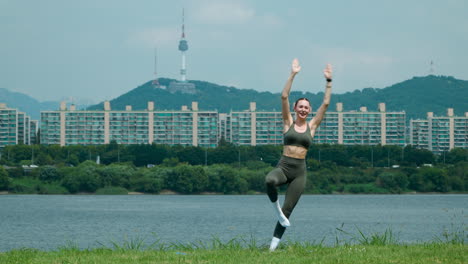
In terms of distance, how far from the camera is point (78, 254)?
13844mm

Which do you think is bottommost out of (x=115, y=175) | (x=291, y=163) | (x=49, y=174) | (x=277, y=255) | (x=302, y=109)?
(x=115, y=175)

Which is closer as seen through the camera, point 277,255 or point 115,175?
point 277,255

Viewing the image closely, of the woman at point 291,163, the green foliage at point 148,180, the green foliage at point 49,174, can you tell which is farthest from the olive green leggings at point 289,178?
the green foliage at point 49,174

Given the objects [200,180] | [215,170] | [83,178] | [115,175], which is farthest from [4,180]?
[215,170]

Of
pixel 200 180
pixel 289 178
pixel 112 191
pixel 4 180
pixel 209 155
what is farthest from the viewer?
pixel 209 155

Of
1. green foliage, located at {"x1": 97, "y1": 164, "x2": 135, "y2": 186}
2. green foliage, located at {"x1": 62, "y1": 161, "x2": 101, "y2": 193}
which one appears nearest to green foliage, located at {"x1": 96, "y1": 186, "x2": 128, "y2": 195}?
green foliage, located at {"x1": 97, "y1": 164, "x2": 135, "y2": 186}

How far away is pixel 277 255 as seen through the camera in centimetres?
1314

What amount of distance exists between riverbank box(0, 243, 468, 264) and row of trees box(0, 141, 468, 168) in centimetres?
13087

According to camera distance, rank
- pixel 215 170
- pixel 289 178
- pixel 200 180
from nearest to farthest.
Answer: pixel 289 178, pixel 200 180, pixel 215 170

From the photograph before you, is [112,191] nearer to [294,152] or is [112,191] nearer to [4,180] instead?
[4,180]

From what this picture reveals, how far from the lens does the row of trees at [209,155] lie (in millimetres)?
148375

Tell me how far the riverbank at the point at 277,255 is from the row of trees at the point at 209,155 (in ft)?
429

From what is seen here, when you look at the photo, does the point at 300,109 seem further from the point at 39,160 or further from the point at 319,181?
the point at 39,160

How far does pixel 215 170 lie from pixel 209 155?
23.3 m
